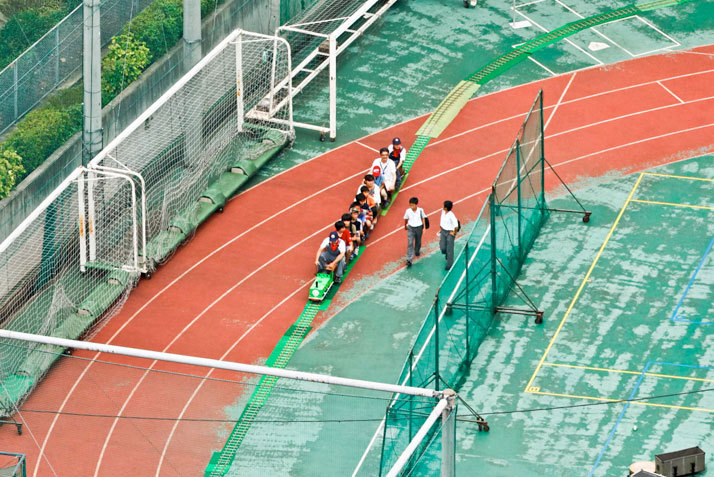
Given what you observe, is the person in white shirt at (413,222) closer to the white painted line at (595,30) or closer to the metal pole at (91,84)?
the metal pole at (91,84)

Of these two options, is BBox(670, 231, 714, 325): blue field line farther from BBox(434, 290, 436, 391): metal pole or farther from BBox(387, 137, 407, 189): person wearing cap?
BBox(387, 137, 407, 189): person wearing cap

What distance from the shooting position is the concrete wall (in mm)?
40125

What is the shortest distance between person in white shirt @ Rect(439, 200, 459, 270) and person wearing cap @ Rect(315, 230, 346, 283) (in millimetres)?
2333

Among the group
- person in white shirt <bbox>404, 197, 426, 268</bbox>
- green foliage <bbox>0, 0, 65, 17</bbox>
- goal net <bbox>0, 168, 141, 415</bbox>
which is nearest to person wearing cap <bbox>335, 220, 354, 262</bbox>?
person in white shirt <bbox>404, 197, 426, 268</bbox>

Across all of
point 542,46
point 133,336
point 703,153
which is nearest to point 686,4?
point 542,46

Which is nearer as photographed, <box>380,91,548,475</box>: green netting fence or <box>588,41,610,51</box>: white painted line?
<box>380,91,548,475</box>: green netting fence

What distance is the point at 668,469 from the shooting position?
33.5 m

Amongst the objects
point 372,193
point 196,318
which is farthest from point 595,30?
point 196,318

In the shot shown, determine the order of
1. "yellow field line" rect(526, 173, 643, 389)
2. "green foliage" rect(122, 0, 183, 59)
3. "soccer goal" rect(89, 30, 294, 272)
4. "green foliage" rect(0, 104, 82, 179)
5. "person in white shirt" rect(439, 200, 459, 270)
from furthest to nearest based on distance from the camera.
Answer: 1. "green foliage" rect(122, 0, 183, 59)
2. "soccer goal" rect(89, 30, 294, 272)
3. "green foliage" rect(0, 104, 82, 179)
4. "person in white shirt" rect(439, 200, 459, 270)
5. "yellow field line" rect(526, 173, 643, 389)

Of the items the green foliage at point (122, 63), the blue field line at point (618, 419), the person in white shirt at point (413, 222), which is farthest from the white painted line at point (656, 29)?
the blue field line at point (618, 419)

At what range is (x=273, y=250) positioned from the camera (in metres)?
41.7

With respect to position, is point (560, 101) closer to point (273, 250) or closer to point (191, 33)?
point (273, 250)

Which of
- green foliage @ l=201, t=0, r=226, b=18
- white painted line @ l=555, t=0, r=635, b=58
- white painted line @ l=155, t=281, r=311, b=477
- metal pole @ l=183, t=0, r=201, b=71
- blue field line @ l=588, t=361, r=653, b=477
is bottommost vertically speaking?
white painted line @ l=155, t=281, r=311, b=477

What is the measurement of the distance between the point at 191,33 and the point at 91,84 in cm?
496
